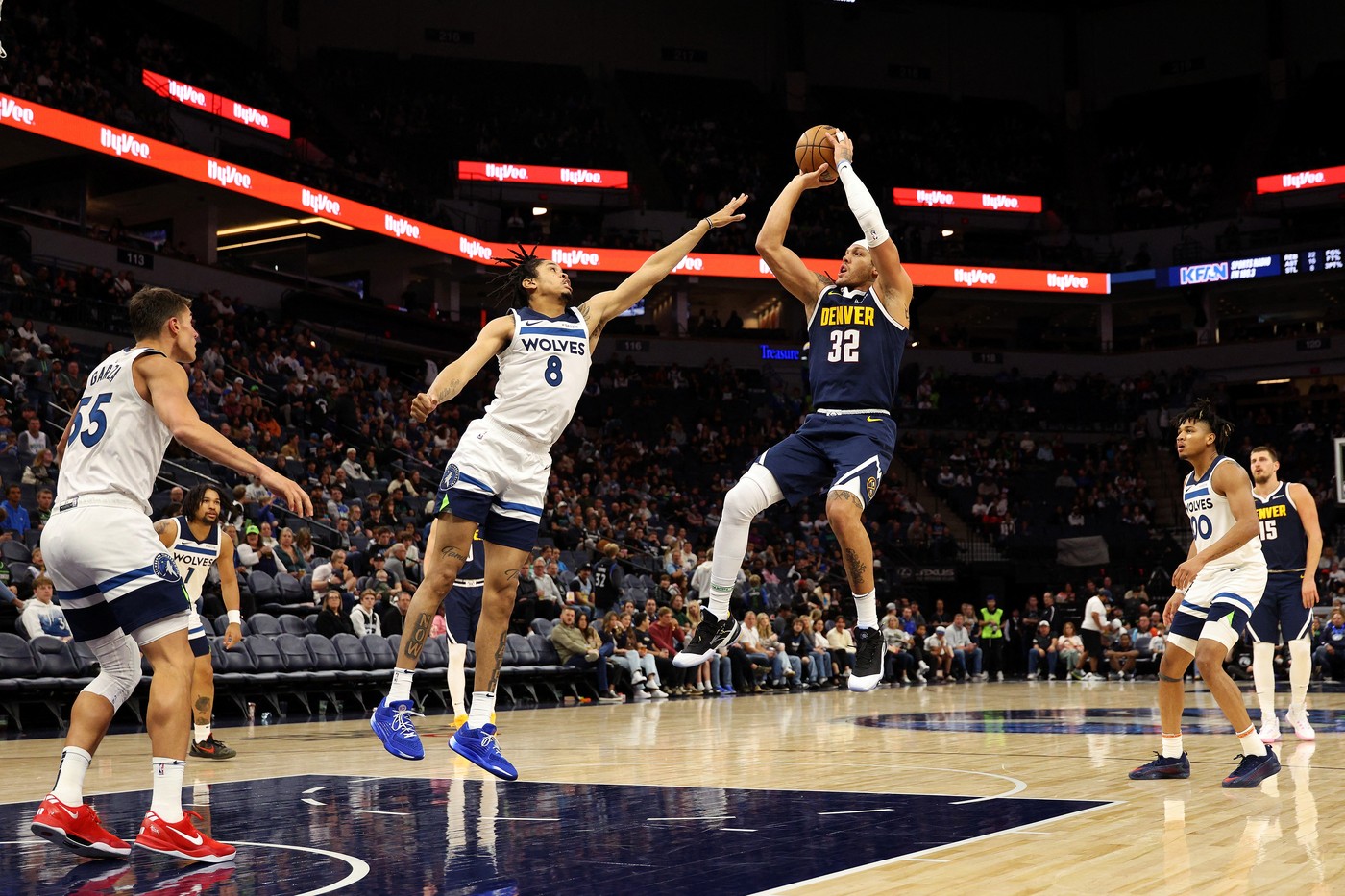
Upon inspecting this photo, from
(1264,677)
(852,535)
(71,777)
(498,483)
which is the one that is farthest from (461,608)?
(1264,677)

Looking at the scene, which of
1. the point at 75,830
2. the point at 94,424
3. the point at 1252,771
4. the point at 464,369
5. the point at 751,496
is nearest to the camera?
the point at 75,830

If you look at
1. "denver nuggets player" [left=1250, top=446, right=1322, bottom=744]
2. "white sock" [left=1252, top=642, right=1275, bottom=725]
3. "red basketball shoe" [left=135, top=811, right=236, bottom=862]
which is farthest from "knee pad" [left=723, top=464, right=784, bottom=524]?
"white sock" [left=1252, top=642, right=1275, bottom=725]

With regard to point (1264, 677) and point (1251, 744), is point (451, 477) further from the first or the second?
point (1264, 677)

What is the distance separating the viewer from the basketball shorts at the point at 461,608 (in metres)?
11.6

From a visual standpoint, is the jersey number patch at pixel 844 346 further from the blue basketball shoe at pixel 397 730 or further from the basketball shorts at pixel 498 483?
the blue basketball shoe at pixel 397 730

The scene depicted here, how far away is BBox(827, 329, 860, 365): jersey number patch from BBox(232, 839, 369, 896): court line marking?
3.40 meters

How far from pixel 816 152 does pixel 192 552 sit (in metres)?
5.59

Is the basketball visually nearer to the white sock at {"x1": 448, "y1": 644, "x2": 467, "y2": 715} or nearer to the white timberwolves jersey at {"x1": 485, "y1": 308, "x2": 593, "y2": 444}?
the white timberwolves jersey at {"x1": 485, "y1": 308, "x2": 593, "y2": 444}

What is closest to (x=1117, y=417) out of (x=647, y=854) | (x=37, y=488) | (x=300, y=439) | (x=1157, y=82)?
(x=1157, y=82)

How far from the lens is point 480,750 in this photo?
7066mm

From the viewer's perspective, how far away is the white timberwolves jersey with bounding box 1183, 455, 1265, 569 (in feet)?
27.4

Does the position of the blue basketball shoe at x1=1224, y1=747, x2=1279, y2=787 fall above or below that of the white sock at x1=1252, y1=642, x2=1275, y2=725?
below

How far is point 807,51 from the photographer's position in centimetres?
4491

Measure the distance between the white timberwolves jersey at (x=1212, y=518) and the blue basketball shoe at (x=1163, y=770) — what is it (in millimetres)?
1224
